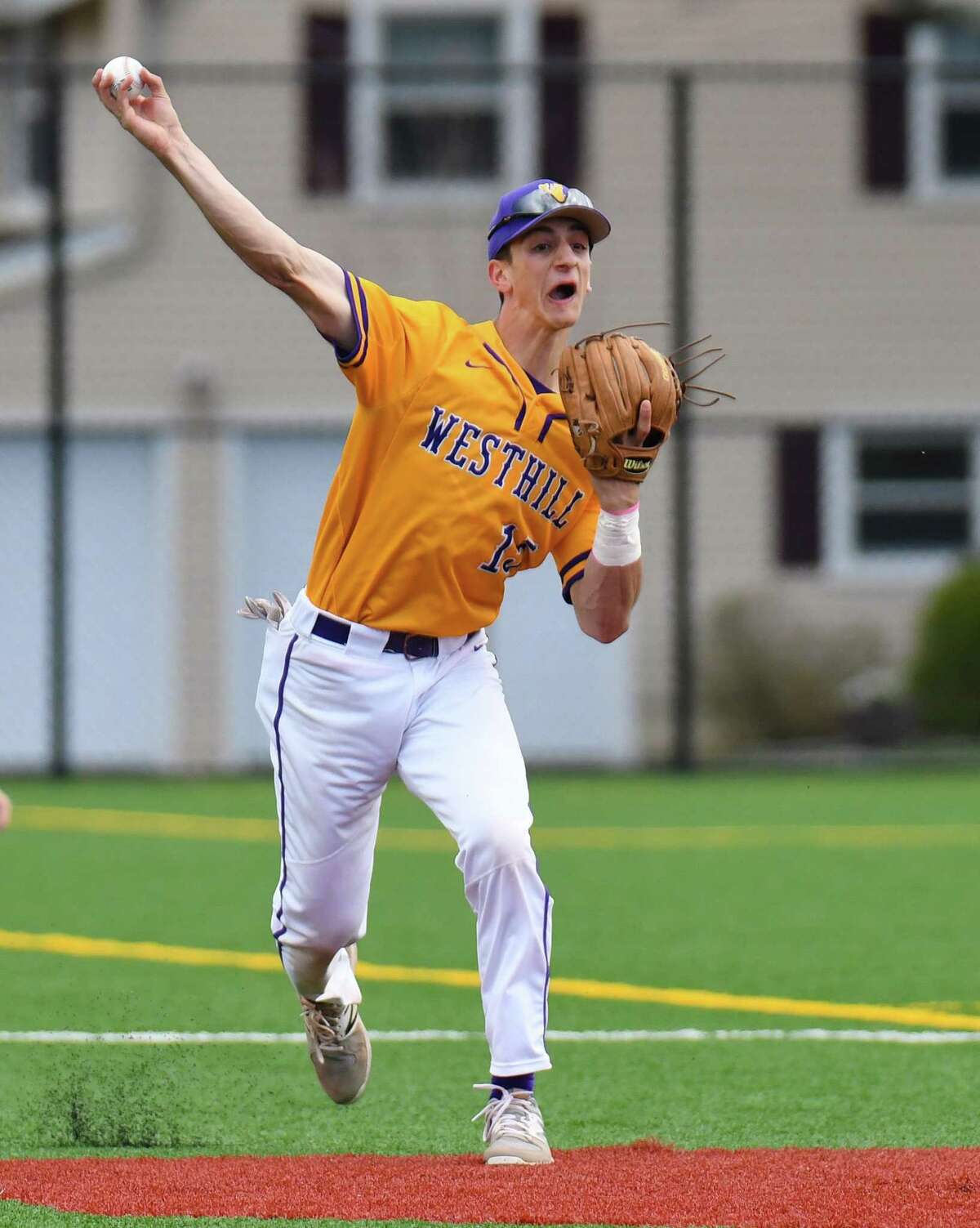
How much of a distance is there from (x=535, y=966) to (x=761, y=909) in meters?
4.82

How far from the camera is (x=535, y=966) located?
5.21m

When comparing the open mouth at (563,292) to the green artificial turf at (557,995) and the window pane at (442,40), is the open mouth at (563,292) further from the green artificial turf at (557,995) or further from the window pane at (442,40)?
the window pane at (442,40)

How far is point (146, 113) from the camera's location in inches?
206

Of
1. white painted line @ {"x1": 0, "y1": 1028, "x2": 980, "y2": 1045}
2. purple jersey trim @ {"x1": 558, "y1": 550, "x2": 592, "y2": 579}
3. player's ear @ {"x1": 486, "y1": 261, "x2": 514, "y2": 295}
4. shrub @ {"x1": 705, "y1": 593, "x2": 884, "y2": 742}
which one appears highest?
player's ear @ {"x1": 486, "y1": 261, "x2": 514, "y2": 295}

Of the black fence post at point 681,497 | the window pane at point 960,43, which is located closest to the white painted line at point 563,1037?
the black fence post at point 681,497

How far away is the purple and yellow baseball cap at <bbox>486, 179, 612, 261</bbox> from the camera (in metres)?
A: 5.45

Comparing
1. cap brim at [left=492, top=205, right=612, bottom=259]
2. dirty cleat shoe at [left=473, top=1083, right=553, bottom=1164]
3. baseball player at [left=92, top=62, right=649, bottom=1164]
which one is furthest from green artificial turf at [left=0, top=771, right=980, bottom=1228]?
cap brim at [left=492, top=205, right=612, bottom=259]

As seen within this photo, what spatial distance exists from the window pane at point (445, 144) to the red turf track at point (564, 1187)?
15.9m

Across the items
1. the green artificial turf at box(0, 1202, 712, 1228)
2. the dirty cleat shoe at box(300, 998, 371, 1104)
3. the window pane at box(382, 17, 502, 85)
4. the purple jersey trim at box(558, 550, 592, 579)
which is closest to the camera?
the green artificial turf at box(0, 1202, 712, 1228)

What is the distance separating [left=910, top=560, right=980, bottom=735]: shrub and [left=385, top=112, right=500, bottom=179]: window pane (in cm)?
559

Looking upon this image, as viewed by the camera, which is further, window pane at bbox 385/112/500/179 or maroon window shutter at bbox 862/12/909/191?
maroon window shutter at bbox 862/12/909/191

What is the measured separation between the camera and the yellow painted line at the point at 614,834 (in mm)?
12352

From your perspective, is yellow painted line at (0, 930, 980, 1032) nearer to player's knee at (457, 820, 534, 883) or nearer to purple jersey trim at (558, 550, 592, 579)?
purple jersey trim at (558, 550, 592, 579)

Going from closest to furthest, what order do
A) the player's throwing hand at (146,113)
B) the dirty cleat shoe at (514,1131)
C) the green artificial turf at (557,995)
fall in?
the dirty cleat shoe at (514,1131), the player's throwing hand at (146,113), the green artificial turf at (557,995)
